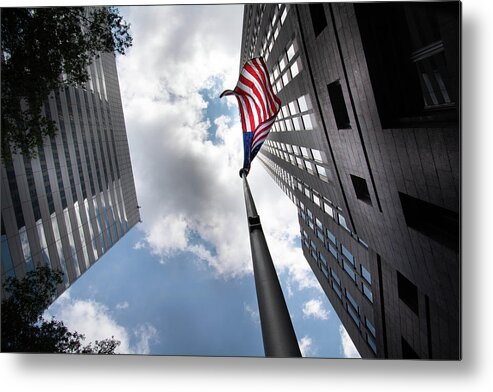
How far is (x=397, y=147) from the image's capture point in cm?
940

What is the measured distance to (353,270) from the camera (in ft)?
71.1

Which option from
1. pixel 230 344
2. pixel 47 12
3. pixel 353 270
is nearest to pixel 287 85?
pixel 353 270

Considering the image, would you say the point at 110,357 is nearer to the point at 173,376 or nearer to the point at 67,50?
the point at 173,376

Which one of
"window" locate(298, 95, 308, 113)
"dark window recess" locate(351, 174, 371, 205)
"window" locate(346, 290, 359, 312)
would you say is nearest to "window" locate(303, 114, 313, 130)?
"window" locate(298, 95, 308, 113)

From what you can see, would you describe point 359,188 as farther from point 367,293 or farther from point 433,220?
point 367,293

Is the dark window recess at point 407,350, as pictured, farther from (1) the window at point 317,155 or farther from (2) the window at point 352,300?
(1) the window at point 317,155

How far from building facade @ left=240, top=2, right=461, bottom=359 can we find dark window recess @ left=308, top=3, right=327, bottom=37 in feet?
0.18

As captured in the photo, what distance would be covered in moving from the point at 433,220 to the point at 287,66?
60.4ft

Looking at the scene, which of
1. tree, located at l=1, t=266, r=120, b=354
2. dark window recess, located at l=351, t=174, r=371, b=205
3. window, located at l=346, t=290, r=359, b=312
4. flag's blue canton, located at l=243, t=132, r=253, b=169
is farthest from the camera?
window, located at l=346, t=290, r=359, b=312

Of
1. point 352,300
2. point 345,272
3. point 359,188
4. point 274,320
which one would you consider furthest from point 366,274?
point 274,320

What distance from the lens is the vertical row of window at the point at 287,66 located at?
20.3 meters

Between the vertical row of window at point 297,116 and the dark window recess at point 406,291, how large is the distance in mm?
11106

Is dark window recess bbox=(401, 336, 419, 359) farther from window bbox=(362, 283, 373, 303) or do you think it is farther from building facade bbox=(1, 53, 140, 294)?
building facade bbox=(1, 53, 140, 294)

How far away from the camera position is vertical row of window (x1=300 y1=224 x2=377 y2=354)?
18.7 metres
